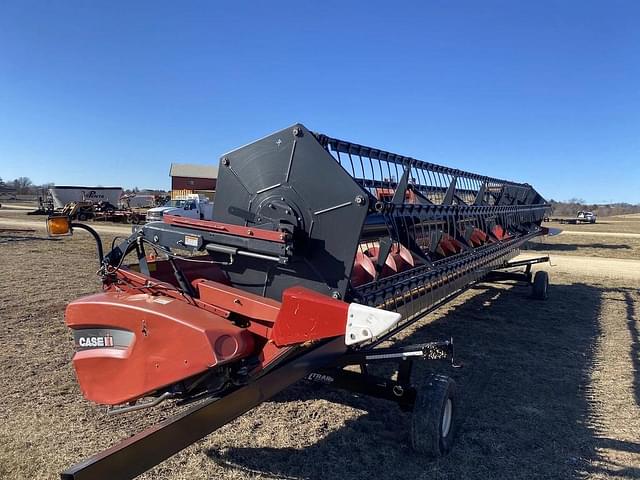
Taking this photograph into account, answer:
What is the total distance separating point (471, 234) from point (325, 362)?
420cm

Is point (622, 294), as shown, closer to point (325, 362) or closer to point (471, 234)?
point (471, 234)

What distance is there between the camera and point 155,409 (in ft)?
13.5

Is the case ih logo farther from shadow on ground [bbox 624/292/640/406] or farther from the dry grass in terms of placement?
the dry grass

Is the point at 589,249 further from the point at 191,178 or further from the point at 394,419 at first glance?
the point at 191,178

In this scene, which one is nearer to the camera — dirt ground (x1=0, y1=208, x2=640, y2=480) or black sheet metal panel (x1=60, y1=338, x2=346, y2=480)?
black sheet metal panel (x1=60, y1=338, x2=346, y2=480)

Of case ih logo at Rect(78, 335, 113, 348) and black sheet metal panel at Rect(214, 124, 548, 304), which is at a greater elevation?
black sheet metal panel at Rect(214, 124, 548, 304)

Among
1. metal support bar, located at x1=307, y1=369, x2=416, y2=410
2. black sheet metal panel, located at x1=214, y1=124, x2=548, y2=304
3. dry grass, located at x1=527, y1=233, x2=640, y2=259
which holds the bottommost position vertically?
metal support bar, located at x1=307, y1=369, x2=416, y2=410

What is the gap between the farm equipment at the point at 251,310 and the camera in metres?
2.62

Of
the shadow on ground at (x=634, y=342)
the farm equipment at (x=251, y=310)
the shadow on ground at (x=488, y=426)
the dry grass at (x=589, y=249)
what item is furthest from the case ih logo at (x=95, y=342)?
the dry grass at (x=589, y=249)

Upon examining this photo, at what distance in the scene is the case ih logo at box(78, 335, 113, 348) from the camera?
2.97 metres

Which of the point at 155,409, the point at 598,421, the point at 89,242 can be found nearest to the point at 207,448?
the point at 155,409

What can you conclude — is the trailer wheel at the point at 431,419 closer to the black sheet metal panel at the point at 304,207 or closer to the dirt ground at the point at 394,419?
the dirt ground at the point at 394,419

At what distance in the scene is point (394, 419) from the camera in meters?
4.06

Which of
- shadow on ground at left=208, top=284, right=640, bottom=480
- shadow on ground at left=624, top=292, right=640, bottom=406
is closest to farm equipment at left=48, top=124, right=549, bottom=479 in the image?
shadow on ground at left=208, top=284, right=640, bottom=480
